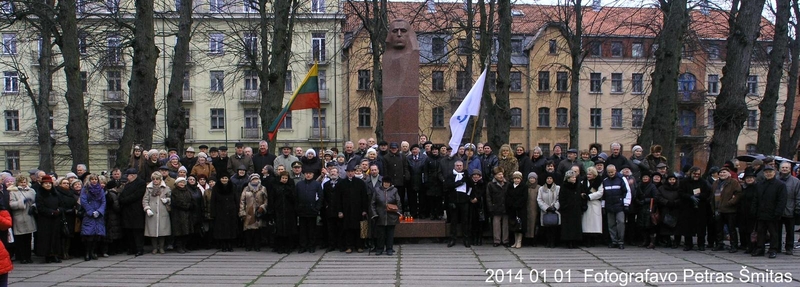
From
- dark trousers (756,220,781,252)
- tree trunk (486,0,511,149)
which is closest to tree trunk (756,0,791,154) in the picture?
tree trunk (486,0,511,149)

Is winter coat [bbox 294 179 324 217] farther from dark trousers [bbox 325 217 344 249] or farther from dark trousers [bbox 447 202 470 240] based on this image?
dark trousers [bbox 447 202 470 240]

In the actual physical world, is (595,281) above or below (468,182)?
below

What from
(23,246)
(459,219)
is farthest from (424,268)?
(23,246)

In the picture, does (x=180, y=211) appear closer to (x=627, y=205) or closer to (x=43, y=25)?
(x=627, y=205)

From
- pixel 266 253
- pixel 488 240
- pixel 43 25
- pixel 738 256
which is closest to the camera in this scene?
pixel 738 256

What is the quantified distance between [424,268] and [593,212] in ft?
12.7

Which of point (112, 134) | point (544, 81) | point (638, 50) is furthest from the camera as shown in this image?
point (544, 81)

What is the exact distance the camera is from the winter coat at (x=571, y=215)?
A: 11812mm

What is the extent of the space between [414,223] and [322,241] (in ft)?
5.70

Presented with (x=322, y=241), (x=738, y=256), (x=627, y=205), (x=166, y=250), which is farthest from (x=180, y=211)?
(x=738, y=256)

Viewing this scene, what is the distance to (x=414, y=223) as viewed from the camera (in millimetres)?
12391

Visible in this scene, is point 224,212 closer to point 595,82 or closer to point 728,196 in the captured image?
point 728,196

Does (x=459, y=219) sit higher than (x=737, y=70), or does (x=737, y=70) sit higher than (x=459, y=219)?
(x=737, y=70)

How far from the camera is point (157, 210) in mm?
11688
